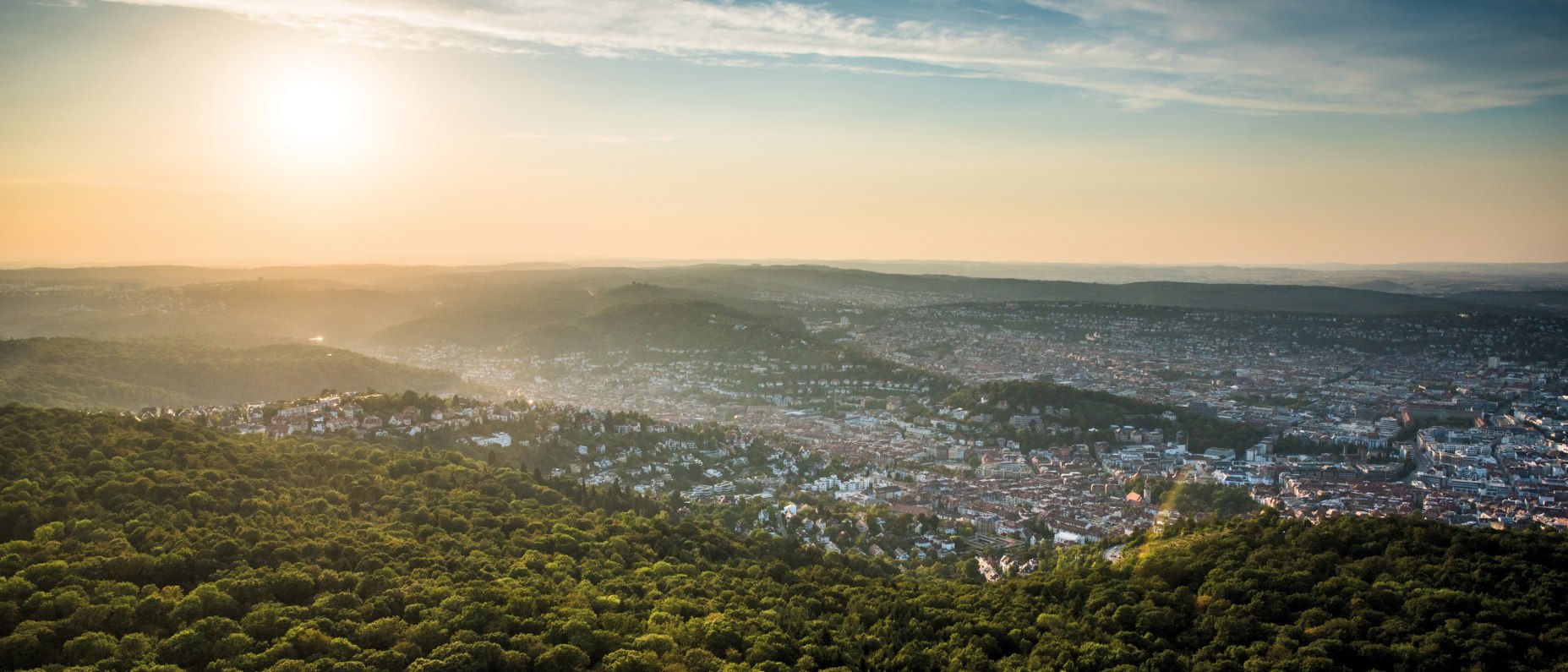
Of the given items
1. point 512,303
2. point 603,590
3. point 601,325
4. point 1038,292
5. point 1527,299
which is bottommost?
point 603,590

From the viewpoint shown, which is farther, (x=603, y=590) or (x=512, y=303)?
(x=512, y=303)

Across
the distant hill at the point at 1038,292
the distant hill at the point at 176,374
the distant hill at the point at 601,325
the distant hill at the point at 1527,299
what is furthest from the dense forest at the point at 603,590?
the distant hill at the point at 1527,299

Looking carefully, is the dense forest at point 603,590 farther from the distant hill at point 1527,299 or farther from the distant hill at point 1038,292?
the distant hill at point 1527,299

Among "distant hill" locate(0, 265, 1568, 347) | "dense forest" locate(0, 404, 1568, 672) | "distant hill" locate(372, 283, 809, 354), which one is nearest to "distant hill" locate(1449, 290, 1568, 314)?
"distant hill" locate(0, 265, 1568, 347)

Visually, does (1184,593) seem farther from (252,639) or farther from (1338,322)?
(1338,322)

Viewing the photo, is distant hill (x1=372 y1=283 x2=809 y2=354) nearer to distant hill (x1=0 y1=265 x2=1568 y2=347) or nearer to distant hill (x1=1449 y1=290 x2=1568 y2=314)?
distant hill (x1=0 y1=265 x2=1568 y2=347)

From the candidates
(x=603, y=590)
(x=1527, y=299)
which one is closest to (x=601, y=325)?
(x=603, y=590)

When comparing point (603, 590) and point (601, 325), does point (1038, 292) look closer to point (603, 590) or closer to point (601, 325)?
point (601, 325)
